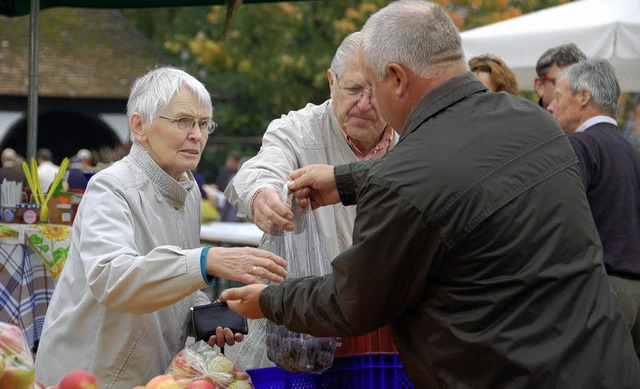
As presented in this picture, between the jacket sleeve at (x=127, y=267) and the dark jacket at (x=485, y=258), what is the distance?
0.58 metres

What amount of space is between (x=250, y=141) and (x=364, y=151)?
22655mm

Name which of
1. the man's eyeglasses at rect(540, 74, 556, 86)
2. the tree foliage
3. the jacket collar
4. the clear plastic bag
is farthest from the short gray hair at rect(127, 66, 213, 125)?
the tree foliage

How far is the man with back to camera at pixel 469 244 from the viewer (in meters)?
2.42

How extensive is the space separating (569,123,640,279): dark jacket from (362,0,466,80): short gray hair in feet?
7.42

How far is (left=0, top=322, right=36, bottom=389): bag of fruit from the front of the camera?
2.23 meters

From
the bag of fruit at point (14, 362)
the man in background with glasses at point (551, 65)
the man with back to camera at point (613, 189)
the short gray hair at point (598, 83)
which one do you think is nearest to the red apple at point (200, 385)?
the bag of fruit at point (14, 362)

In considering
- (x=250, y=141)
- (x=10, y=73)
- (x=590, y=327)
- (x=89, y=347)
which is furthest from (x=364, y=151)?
(x=250, y=141)

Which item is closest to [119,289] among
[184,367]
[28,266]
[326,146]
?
[184,367]

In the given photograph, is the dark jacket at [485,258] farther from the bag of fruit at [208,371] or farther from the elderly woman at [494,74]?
the elderly woman at [494,74]

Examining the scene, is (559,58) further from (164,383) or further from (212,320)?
(164,383)

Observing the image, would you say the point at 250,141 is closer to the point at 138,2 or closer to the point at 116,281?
the point at 138,2

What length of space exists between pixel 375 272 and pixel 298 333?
2.08ft

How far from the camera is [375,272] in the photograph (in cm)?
248

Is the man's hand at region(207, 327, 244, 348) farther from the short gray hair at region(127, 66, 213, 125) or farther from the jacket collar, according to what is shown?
the short gray hair at region(127, 66, 213, 125)
